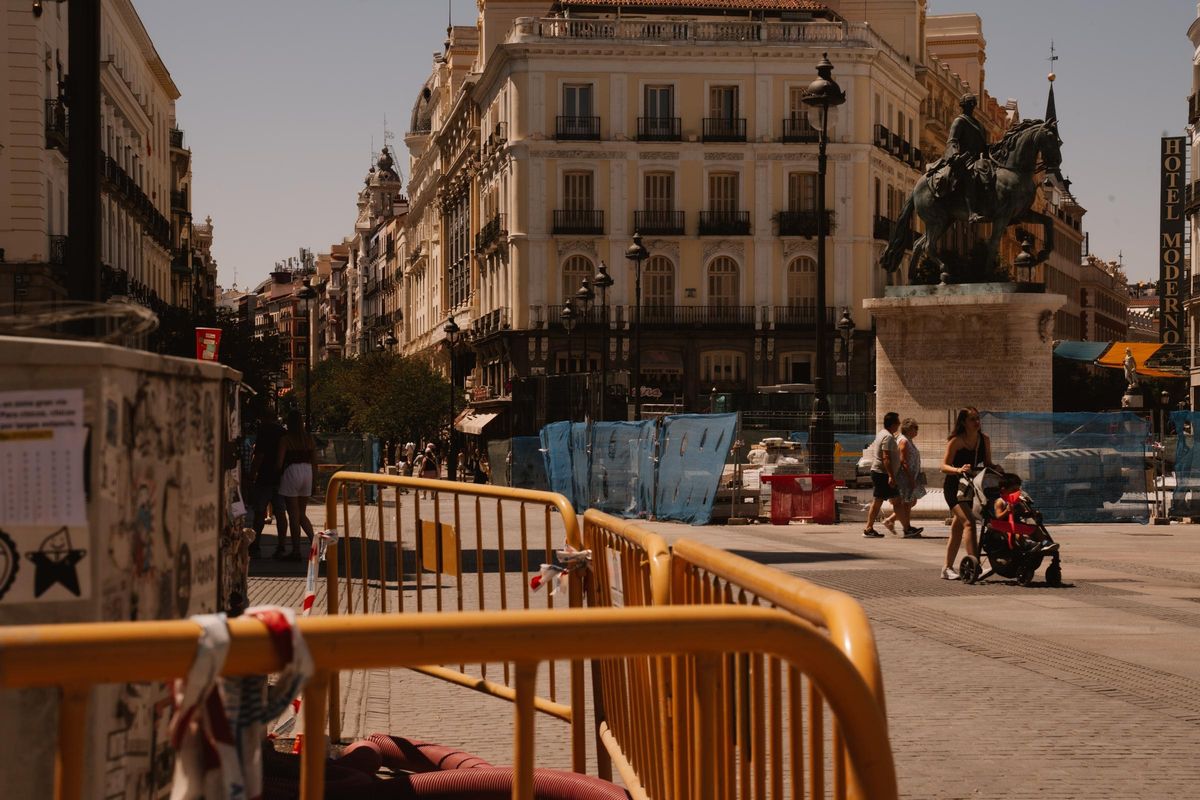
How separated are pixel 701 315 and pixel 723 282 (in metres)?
1.60

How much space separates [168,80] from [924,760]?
7025cm

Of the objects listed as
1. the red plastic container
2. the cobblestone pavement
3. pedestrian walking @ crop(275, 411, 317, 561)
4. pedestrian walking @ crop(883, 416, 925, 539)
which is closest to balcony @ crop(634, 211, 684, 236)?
the red plastic container

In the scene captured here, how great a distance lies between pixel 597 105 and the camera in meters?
63.3

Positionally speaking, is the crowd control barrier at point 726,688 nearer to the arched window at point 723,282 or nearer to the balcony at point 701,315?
the balcony at point 701,315

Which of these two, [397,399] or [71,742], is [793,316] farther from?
[71,742]

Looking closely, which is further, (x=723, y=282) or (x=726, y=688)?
(x=723, y=282)

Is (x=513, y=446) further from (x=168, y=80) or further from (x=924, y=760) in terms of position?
(x=168, y=80)

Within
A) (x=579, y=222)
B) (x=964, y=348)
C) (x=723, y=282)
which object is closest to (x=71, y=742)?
(x=964, y=348)

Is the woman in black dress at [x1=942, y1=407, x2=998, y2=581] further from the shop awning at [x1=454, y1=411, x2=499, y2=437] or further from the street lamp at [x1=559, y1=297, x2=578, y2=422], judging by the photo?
the shop awning at [x1=454, y1=411, x2=499, y2=437]

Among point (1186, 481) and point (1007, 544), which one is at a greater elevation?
point (1186, 481)

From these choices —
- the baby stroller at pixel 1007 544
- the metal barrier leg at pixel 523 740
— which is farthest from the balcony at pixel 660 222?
the metal barrier leg at pixel 523 740

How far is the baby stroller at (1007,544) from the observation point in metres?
14.1

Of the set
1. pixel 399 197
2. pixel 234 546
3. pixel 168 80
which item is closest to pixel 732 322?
pixel 168 80

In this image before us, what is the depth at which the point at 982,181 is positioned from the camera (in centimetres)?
2727
